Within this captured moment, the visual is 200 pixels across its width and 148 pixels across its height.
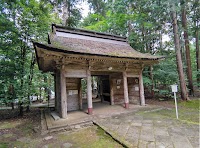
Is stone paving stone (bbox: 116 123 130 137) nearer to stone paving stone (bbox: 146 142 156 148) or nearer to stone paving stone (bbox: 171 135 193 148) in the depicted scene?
stone paving stone (bbox: 146 142 156 148)

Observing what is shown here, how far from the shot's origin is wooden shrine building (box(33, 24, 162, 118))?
5.36 metres

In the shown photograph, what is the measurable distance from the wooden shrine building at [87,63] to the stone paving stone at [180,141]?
11.9 feet

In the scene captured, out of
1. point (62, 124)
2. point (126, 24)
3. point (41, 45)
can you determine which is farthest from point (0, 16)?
point (126, 24)

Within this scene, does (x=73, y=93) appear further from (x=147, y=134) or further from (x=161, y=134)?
(x=161, y=134)

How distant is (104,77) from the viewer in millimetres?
9578

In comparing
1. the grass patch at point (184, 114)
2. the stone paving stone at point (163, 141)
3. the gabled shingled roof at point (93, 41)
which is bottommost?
the grass patch at point (184, 114)

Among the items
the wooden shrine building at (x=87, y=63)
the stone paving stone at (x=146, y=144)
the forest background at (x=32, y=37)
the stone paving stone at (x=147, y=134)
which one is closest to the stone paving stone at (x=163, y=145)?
the stone paving stone at (x=146, y=144)

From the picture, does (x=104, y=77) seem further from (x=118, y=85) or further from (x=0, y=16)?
(x=0, y=16)

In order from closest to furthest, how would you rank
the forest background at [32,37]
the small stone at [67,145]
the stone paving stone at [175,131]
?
the small stone at [67,145], the stone paving stone at [175,131], the forest background at [32,37]

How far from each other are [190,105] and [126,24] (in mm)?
8832

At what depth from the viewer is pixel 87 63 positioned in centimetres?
606

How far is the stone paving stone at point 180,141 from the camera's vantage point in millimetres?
2839

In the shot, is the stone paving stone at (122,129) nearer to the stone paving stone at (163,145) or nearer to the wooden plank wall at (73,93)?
the stone paving stone at (163,145)

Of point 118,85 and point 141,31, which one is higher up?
point 141,31
